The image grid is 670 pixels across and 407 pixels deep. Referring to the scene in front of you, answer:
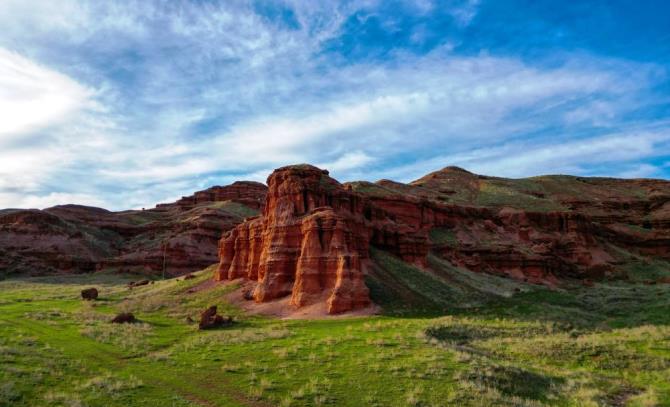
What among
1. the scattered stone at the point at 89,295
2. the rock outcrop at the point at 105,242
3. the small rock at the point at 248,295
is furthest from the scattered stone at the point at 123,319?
the rock outcrop at the point at 105,242

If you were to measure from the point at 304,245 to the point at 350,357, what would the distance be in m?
18.0

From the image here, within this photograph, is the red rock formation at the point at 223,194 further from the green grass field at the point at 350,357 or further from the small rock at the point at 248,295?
the green grass field at the point at 350,357

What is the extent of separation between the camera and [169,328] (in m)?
34.1

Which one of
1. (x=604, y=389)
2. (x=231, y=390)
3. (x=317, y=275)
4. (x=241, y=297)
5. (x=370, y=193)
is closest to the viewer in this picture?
(x=231, y=390)

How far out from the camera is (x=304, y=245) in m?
41.0

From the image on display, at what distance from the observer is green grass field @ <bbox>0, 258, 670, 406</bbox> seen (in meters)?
18.2

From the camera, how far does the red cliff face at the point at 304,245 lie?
3844cm

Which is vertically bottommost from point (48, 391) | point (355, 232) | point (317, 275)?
point (48, 391)

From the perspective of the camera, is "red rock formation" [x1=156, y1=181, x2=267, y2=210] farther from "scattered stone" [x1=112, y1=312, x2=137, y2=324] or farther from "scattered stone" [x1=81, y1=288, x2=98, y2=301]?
"scattered stone" [x1=112, y1=312, x2=137, y2=324]

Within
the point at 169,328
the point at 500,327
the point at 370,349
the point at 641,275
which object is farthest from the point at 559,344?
the point at 641,275

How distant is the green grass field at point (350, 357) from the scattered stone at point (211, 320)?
119cm

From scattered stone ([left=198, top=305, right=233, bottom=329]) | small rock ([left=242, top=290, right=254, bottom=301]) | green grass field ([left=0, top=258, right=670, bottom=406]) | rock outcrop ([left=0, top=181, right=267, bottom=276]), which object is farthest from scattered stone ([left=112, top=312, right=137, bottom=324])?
rock outcrop ([left=0, top=181, right=267, bottom=276])

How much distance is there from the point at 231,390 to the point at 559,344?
1878 centimetres

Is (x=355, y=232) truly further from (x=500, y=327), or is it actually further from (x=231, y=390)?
(x=231, y=390)
